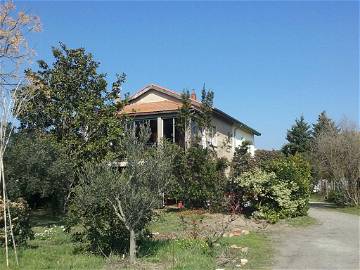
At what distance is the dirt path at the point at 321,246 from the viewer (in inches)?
437

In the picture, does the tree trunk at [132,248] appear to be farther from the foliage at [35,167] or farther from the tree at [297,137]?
the tree at [297,137]

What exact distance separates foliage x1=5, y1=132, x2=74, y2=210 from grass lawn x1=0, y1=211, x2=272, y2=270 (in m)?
4.69

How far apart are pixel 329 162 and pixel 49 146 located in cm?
1567

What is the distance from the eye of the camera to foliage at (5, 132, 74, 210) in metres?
19.4

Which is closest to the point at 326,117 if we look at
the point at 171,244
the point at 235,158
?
the point at 235,158

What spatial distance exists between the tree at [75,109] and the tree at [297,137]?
122 ft

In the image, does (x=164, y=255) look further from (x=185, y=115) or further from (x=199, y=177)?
(x=185, y=115)

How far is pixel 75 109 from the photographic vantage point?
24.7 m

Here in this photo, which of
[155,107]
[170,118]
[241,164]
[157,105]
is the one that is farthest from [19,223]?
[157,105]

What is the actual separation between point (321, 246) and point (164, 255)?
507 centimetres

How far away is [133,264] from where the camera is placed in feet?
34.0

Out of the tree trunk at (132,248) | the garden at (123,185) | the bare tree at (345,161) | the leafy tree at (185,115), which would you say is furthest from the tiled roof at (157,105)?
the tree trunk at (132,248)

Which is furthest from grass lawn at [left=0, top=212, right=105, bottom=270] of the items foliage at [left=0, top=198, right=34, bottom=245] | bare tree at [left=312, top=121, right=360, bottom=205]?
bare tree at [left=312, top=121, right=360, bottom=205]

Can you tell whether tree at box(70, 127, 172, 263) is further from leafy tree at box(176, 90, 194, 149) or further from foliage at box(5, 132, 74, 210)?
leafy tree at box(176, 90, 194, 149)
